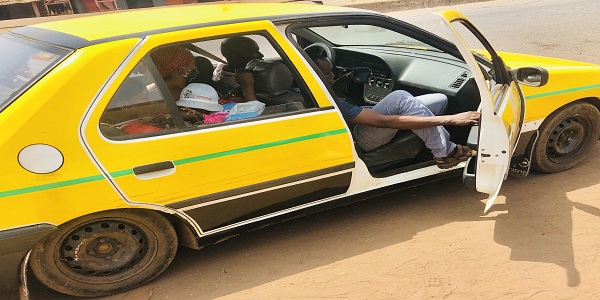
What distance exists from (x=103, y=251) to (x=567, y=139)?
137 inches

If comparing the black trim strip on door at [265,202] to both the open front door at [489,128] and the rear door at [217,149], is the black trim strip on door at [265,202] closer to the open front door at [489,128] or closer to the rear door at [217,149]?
the rear door at [217,149]

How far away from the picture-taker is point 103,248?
2539 mm

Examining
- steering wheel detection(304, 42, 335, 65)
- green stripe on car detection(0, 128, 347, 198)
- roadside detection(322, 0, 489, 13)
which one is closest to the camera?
green stripe on car detection(0, 128, 347, 198)

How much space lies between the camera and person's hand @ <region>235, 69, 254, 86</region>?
309 cm

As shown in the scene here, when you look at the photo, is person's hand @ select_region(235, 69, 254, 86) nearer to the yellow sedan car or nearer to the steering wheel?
the yellow sedan car

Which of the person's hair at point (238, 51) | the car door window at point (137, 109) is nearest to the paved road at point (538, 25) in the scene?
the person's hair at point (238, 51)

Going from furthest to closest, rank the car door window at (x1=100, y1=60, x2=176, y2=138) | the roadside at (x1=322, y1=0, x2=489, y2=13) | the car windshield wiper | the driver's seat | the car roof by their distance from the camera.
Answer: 1. the roadside at (x1=322, y1=0, x2=489, y2=13)
2. the car windshield wiper
3. the driver's seat
4. the car roof
5. the car door window at (x1=100, y1=60, x2=176, y2=138)

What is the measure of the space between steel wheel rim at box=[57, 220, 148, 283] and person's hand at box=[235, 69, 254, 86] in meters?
1.17

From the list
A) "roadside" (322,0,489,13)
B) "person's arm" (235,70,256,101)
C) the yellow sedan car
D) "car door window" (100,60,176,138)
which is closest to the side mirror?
the yellow sedan car

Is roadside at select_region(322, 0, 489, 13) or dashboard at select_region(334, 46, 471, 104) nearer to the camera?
dashboard at select_region(334, 46, 471, 104)

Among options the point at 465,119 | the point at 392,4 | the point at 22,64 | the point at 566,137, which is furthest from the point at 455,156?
the point at 392,4

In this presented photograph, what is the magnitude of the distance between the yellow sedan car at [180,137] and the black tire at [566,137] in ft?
0.22

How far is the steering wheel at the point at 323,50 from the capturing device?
12.9 ft

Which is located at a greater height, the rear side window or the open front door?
the rear side window
